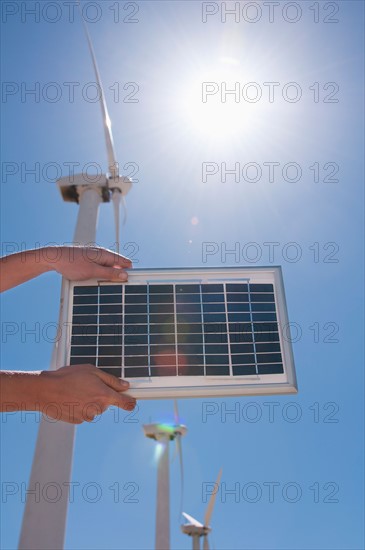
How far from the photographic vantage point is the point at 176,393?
4.18 m

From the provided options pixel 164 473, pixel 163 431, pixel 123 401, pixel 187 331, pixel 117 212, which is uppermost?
pixel 117 212

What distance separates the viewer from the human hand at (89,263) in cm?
460

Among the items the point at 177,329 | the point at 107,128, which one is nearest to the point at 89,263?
the point at 177,329

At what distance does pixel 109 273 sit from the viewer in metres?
4.58

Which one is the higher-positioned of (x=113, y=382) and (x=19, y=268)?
(x=19, y=268)

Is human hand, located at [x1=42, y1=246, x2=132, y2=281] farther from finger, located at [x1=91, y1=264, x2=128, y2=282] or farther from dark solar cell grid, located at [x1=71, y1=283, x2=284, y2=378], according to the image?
dark solar cell grid, located at [x1=71, y1=283, x2=284, y2=378]

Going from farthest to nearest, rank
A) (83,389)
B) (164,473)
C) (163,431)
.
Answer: (163,431) < (164,473) < (83,389)

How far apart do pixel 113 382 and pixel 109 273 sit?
96 cm

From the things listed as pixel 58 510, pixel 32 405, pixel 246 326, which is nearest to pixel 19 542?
pixel 58 510

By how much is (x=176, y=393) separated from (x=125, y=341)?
2.01 ft

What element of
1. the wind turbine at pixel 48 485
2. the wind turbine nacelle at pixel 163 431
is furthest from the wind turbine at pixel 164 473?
the wind turbine at pixel 48 485

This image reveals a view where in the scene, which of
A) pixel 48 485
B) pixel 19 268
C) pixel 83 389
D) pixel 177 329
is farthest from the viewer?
pixel 48 485

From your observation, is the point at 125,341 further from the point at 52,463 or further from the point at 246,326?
the point at 52,463

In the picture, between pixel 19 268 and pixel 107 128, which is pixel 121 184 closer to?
pixel 107 128
